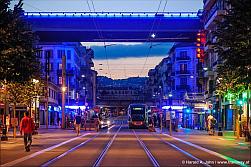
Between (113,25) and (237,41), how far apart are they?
4289 cm

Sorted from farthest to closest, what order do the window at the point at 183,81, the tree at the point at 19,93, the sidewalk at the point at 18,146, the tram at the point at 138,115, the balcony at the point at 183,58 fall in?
the window at the point at 183,81 → the balcony at the point at 183,58 → the tram at the point at 138,115 → the tree at the point at 19,93 → the sidewalk at the point at 18,146

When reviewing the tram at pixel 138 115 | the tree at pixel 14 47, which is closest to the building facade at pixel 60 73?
the tram at pixel 138 115

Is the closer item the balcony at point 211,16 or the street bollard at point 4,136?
the street bollard at point 4,136

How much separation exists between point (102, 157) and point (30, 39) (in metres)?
11.5

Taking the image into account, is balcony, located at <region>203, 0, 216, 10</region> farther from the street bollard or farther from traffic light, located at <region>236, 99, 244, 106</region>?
the street bollard

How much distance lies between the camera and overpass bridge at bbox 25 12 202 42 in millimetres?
71000

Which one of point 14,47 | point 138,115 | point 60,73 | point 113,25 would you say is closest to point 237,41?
point 14,47

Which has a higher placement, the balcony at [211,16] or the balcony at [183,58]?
the balcony at [183,58]

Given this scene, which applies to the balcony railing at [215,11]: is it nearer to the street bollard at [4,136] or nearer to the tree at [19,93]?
the tree at [19,93]

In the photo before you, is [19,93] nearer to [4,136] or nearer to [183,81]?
[4,136]

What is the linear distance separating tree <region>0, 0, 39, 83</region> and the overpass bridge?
123 ft

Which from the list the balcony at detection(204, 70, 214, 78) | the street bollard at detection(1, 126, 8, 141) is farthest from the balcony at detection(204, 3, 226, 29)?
the street bollard at detection(1, 126, 8, 141)

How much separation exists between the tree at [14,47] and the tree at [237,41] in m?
10.7

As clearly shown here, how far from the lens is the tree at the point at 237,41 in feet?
96.9
